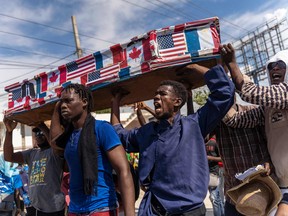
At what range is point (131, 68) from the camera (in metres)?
2.84

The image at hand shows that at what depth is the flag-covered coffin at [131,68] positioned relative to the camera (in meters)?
2.66

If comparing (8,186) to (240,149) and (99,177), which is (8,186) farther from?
(240,149)

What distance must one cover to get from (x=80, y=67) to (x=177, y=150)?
148cm

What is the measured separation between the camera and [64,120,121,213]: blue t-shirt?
7.16ft

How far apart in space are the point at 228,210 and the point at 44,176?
5.75 ft

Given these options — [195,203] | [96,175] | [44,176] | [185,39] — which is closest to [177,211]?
[195,203]

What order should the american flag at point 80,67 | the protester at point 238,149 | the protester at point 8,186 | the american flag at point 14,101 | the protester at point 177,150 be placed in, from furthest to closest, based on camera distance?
the protester at point 8,186, the american flag at point 14,101, the american flag at point 80,67, the protester at point 238,149, the protester at point 177,150

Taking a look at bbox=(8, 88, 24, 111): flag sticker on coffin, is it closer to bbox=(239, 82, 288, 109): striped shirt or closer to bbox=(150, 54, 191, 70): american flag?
bbox=(150, 54, 191, 70): american flag

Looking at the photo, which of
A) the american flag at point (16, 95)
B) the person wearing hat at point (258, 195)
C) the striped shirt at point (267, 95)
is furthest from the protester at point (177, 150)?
the american flag at point (16, 95)

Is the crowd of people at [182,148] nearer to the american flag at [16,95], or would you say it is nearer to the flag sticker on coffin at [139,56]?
the flag sticker on coffin at [139,56]

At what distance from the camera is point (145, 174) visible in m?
2.25

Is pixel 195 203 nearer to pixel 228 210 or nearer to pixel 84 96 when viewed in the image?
pixel 228 210

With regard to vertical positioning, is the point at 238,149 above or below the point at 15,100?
below

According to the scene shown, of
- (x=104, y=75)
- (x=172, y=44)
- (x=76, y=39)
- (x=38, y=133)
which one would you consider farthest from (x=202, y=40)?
(x=76, y=39)
